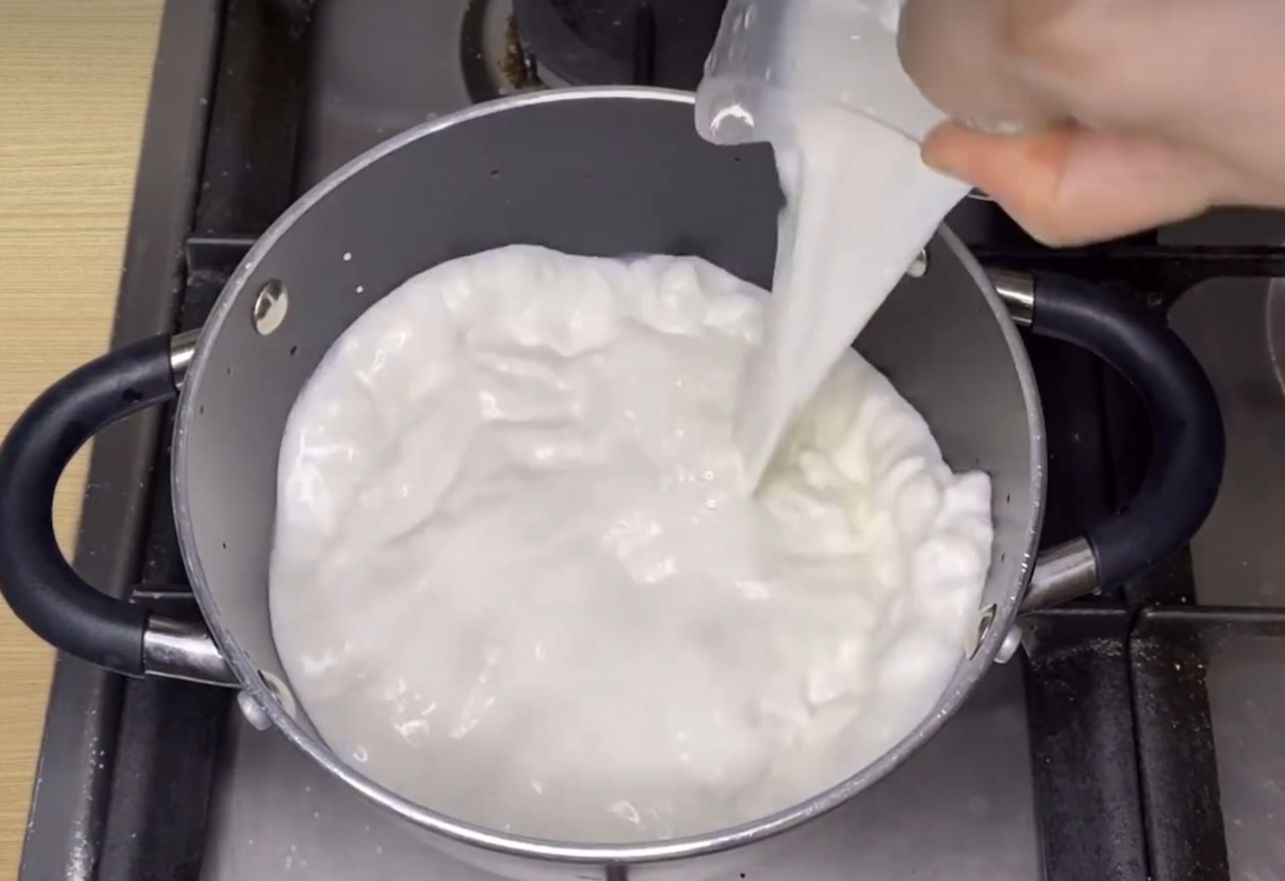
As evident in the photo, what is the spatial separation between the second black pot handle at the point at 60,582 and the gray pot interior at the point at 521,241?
21mm

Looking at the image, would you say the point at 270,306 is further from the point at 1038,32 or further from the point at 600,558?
the point at 1038,32

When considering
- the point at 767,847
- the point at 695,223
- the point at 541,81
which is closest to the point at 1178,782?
the point at 767,847

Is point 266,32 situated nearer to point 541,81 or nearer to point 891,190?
point 541,81

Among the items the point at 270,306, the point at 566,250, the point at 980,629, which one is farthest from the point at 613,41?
the point at 980,629

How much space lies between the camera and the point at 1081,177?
0.94ft

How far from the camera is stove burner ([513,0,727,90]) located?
577 mm

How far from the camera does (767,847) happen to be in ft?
1.43

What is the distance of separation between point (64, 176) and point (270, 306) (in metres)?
0.14

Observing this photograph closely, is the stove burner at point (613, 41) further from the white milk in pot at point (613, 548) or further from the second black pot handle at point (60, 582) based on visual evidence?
the second black pot handle at point (60, 582)

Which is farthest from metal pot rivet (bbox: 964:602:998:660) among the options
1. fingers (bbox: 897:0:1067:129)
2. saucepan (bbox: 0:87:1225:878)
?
fingers (bbox: 897:0:1067:129)

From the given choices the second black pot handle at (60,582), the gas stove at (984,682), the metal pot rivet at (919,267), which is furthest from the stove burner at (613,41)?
the second black pot handle at (60,582)

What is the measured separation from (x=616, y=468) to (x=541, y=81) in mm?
195

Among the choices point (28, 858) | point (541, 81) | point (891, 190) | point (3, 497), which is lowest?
point (28, 858)

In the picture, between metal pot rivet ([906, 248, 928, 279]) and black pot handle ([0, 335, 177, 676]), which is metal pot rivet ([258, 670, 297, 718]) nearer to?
black pot handle ([0, 335, 177, 676])
